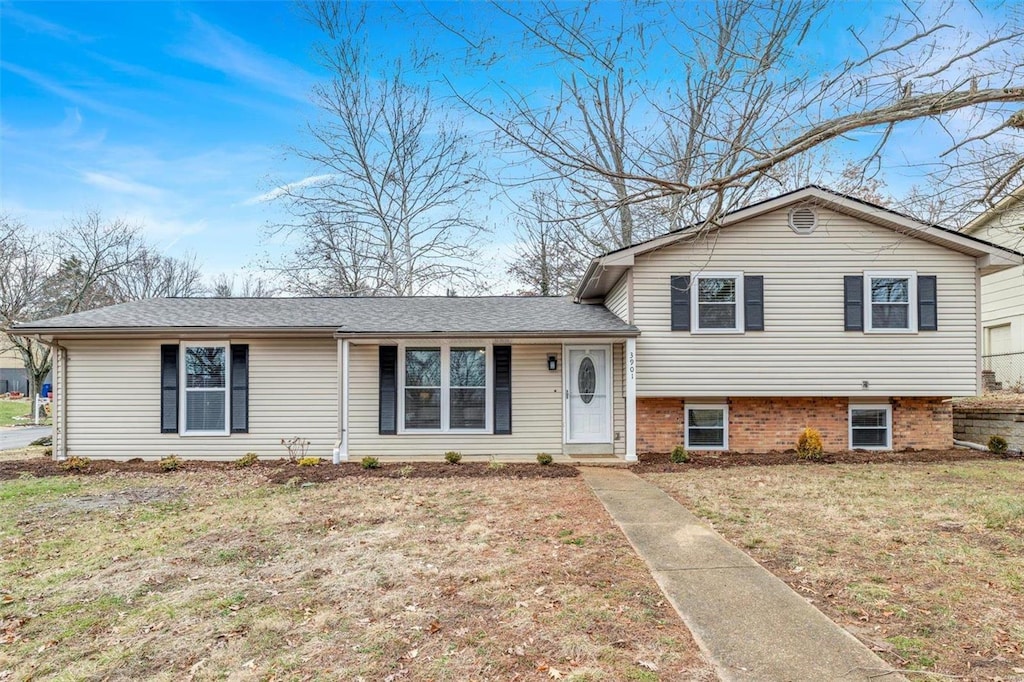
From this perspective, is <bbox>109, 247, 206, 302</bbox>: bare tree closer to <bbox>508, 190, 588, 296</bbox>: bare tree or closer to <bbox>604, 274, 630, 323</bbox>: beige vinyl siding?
<bbox>508, 190, 588, 296</bbox>: bare tree

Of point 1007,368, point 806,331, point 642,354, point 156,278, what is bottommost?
point 1007,368

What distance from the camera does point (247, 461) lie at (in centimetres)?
945

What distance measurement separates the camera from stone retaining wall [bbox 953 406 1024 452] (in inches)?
409

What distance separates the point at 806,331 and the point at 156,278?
31237mm

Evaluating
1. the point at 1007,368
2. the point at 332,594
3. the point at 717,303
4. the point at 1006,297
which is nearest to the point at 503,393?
the point at 717,303

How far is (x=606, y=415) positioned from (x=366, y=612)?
729 cm

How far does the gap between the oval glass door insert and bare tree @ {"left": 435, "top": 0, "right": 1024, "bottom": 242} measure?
5070 millimetres

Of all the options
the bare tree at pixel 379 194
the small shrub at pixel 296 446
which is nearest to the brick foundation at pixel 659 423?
the small shrub at pixel 296 446

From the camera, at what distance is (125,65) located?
11.0 meters

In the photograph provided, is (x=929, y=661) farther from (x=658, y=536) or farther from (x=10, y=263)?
(x=10, y=263)

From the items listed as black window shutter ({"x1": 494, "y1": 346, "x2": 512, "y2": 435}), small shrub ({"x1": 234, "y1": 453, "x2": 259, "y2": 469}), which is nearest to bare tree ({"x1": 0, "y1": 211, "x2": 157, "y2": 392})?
small shrub ({"x1": 234, "y1": 453, "x2": 259, "y2": 469})

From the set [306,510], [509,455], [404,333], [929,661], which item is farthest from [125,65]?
[929,661]

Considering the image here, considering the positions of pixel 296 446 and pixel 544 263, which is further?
pixel 544 263

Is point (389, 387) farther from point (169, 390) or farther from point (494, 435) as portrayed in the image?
point (169, 390)
